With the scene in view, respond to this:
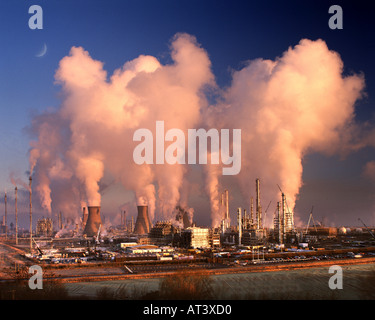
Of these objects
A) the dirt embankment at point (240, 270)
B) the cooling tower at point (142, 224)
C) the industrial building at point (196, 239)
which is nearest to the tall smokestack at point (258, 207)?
the industrial building at point (196, 239)

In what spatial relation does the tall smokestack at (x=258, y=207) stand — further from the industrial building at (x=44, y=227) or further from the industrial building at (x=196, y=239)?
the industrial building at (x=44, y=227)

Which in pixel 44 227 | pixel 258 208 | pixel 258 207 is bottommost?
pixel 44 227

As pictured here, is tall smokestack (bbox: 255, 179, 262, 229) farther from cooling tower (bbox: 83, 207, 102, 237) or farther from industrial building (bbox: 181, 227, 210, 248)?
cooling tower (bbox: 83, 207, 102, 237)

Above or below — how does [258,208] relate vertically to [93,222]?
above

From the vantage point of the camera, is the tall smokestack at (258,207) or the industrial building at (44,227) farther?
the industrial building at (44,227)

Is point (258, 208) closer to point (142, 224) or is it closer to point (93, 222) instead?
point (142, 224)

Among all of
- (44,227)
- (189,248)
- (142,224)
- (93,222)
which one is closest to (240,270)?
(189,248)

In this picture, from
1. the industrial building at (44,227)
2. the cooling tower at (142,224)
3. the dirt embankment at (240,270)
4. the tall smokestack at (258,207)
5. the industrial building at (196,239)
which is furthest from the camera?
the industrial building at (44,227)

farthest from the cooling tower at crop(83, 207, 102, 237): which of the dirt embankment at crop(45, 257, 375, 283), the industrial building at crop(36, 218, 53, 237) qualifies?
the dirt embankment at crop(45, 257, 375, 283)
